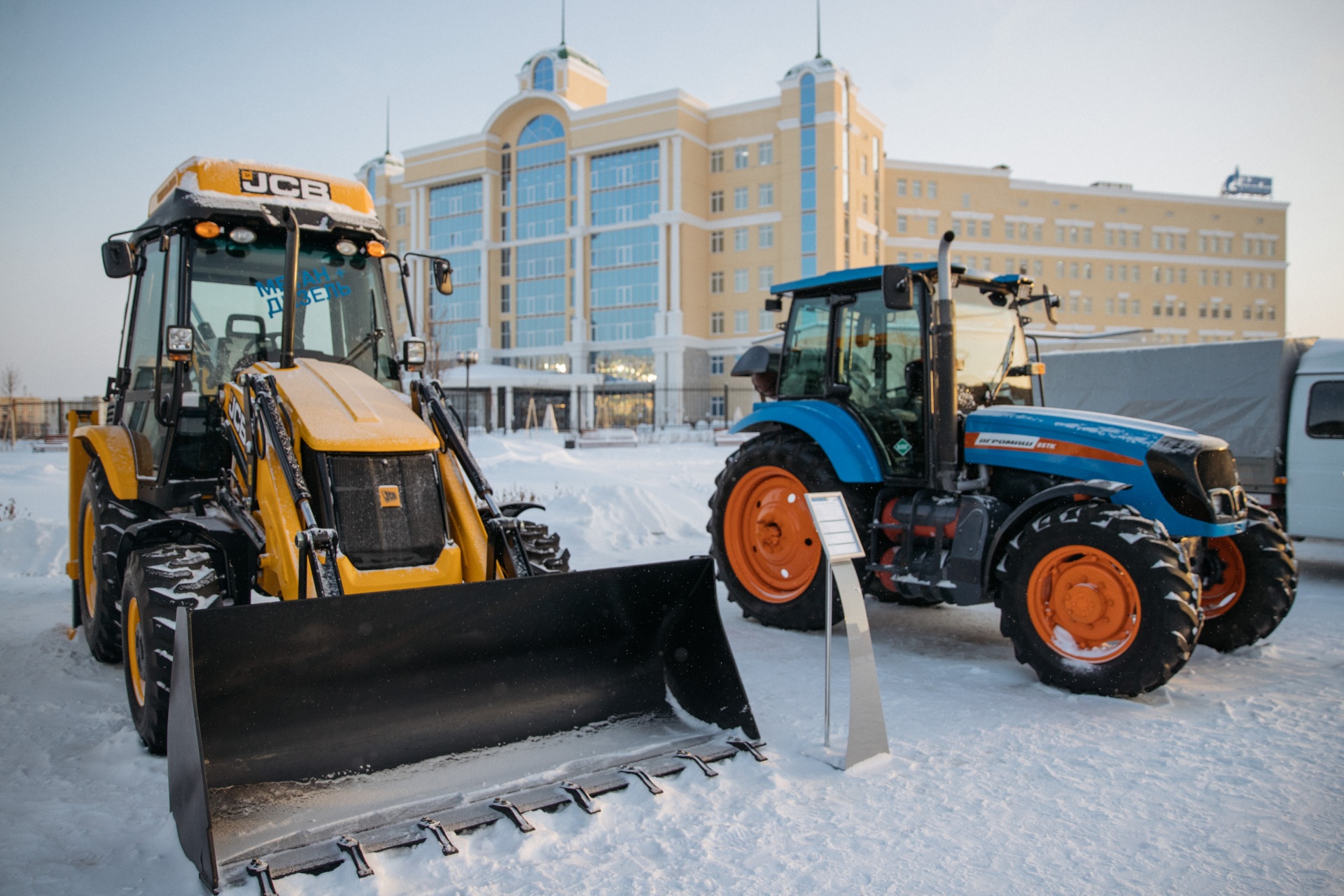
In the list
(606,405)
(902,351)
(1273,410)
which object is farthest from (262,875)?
(606,405)

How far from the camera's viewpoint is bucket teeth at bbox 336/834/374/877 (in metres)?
2.93

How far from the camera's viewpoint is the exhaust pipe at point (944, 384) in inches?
220

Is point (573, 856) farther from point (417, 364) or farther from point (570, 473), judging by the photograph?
point (570, 473)

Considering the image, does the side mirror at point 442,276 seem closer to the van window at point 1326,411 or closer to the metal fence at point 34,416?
the van window at point 1326,411

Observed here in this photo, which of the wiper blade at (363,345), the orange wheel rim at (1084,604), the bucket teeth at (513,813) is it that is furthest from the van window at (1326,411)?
the bucket teeth at (513,813)

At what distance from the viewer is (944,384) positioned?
569 cm

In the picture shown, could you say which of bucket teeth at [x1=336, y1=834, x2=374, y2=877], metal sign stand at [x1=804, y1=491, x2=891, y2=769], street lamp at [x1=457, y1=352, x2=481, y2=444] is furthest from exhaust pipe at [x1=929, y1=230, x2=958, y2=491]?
bucket teeth at [x1=336, y1=834, x2=374, y2=877]

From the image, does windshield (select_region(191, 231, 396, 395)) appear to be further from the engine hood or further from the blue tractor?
the blue tractor

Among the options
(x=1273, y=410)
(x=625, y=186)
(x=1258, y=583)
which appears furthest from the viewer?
(x=625, y=186)

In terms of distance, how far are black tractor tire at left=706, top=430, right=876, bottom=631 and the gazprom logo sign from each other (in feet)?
256

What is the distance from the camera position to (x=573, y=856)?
315 centimetres

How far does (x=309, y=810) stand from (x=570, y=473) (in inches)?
451

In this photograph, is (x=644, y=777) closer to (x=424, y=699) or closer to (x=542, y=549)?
(x=424, y=699)

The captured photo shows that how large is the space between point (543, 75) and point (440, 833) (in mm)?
56645
